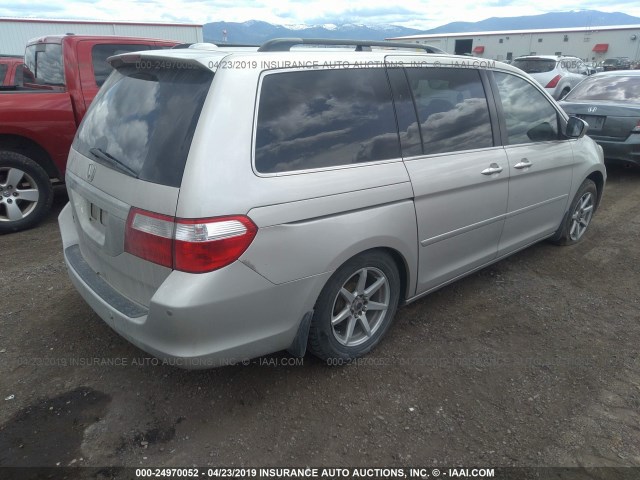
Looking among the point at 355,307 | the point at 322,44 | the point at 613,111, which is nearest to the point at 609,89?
the point at 613,111

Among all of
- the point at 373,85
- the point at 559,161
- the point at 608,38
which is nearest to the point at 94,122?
the point at 373,85

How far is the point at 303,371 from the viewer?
2771mm

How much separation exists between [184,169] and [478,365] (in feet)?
6.81

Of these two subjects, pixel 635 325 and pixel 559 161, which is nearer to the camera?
pixel 635 325

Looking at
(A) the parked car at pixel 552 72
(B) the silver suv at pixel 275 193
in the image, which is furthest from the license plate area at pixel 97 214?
(A) the parked car at pixel 552 72

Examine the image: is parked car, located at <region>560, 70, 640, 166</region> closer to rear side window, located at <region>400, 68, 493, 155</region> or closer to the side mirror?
the side mirror

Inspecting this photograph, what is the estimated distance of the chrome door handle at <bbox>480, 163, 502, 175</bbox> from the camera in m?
3.18

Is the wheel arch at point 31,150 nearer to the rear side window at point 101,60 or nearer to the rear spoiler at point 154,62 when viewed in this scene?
the rear side window at point 101,60

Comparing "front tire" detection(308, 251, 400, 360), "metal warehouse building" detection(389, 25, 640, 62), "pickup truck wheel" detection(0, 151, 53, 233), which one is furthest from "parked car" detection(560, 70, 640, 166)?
"metal warehouse building" detection(389, 25, 640, 62)

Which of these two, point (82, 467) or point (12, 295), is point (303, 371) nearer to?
point (82, 467)

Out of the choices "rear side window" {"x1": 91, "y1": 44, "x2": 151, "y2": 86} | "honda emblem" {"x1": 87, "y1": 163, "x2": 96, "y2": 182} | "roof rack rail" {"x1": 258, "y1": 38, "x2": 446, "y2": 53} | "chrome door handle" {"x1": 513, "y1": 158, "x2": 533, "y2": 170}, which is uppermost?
"roof rack rail" {"x1": 258, "y1": 38, "x2": 446, "y2": 53}

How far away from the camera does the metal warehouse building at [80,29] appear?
67.7 feet

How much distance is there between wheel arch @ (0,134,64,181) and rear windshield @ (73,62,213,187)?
2.73m

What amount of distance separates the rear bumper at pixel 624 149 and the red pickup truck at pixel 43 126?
633 cm
